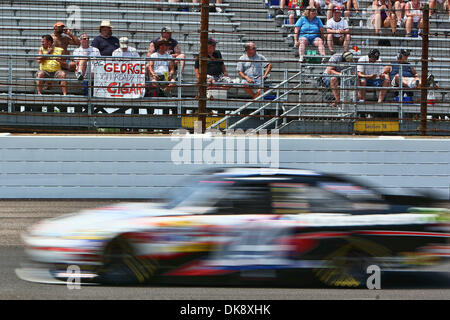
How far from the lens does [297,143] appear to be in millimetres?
10703

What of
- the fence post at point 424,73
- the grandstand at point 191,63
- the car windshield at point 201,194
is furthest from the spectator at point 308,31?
the car windshield at point 201,194

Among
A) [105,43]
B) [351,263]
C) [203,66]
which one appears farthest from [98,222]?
[105,43]

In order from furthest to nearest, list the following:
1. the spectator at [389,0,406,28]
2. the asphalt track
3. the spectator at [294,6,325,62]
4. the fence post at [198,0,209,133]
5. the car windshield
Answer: the spectator at [389,0,406,28]
the spectator at [294,6,325,62]
the fence post at [198,0,209,133]
the car windshield
the asphalt track

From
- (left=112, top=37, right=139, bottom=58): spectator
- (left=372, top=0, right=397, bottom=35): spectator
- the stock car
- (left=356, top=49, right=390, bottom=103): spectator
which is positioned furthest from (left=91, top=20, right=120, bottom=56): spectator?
the stock car

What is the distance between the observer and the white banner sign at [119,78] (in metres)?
11.1

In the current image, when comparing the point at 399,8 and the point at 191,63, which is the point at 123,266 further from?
the point at 399,8

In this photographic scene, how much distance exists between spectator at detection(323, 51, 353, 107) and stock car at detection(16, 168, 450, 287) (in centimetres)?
570

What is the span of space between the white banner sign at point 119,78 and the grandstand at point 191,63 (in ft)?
0.42

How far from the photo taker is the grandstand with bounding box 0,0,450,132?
11.1 metres

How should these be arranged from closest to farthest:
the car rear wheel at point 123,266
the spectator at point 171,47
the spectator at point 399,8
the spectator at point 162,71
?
1. the car rear wheel at point 123,266
2. the spectator at point 162,71
3. the spectator at point 171,47
4. the spectator at point 399,8

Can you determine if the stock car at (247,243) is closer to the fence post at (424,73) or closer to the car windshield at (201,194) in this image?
the car windshield at (201,194)

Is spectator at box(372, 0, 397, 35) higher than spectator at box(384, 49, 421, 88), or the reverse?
spectator at box(372, 0, 397, 35)

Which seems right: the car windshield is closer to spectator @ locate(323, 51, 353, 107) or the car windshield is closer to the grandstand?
the grandstand

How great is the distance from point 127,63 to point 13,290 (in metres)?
6.07
